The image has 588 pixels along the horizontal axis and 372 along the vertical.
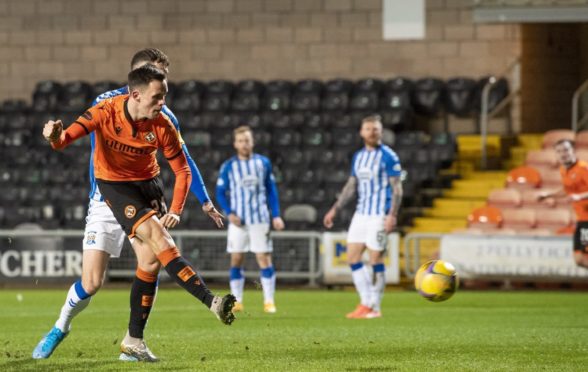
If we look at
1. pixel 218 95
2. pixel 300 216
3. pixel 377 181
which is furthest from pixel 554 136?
Result: pixel 377 181

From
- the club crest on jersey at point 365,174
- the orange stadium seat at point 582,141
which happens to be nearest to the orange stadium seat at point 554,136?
the orange stadium seat at point 582,141

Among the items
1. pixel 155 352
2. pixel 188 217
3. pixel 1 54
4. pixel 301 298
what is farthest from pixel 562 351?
pixel 1 54

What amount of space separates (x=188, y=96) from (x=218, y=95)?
57 centimetres

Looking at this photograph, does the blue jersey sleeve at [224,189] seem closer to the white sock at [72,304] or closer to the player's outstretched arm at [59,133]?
the white sock at [72,304]

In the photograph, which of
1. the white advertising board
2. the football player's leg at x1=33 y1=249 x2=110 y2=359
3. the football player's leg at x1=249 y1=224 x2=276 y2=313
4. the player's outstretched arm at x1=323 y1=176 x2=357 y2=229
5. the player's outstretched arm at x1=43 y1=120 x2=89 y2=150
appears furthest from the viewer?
the white advertising board

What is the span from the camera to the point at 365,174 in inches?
508

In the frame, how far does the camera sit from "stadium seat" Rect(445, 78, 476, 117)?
2214 centimetres

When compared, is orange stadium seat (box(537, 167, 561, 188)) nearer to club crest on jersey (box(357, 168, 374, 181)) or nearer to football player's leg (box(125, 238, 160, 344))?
club crest on jersey (box(357, 168, 374, 181))

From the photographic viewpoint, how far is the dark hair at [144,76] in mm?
7500

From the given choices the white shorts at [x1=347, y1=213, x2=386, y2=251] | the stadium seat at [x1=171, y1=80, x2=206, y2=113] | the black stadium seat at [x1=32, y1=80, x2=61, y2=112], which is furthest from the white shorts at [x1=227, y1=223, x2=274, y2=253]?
the black stadium seat at [x1=32, y1=80, x2=61, y2=112]

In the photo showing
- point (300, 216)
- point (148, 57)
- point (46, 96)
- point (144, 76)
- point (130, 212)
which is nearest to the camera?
point (144, 76)

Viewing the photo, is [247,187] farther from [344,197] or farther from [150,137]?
[150,137]

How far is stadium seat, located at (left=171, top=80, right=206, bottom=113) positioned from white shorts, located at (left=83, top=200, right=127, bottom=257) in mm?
14899

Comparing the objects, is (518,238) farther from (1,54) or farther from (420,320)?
(1,54)
